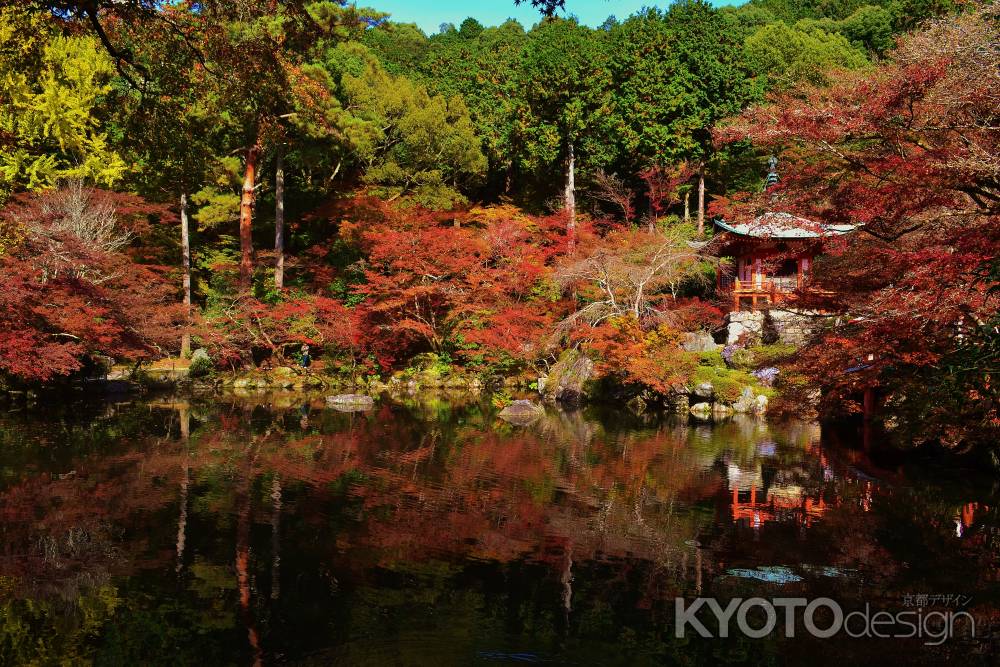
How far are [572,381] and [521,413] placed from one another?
11.0 ft

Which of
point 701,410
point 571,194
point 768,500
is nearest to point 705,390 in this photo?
point 701,410

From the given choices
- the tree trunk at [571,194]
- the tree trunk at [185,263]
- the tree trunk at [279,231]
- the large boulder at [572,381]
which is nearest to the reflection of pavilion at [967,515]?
the large boulder at [572,381]

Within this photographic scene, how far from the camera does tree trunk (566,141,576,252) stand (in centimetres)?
2141

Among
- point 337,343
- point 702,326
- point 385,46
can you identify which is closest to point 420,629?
point 337,343

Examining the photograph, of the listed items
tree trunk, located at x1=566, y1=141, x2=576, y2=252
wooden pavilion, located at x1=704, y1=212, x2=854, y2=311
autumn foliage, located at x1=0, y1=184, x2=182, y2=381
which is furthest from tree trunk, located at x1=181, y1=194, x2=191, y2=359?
wooden pavilion, located at x1=704, y1=212, x2=854, y2=311

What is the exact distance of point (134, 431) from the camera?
37.0 ft

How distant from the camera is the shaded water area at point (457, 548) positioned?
4.22 meters

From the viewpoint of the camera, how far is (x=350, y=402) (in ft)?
51.6

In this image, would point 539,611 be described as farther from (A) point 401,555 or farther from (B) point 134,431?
(B) point 134,431

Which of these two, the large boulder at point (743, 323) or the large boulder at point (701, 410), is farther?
the large boulder at point (743, 323)

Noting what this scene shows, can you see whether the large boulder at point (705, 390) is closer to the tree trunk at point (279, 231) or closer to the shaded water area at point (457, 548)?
the shaded water area at point (457, 548)

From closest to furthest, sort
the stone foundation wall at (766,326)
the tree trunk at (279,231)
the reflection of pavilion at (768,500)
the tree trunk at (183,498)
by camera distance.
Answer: the tree trunk at (183,498) < the reflection of pavilion at (768,500) < the stone foundation wall at (766,326) < the tree trunk at (279,231)

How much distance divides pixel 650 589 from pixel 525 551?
1.16 meters

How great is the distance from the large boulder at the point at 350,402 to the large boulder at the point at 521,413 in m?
2.99
